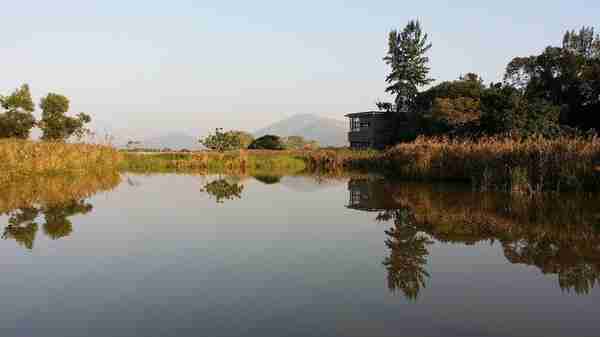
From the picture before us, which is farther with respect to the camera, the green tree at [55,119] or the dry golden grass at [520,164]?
the green tree at [55,119]

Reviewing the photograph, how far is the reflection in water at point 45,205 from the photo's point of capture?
9758mm

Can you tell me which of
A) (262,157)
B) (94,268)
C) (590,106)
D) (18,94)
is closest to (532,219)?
(94,268)

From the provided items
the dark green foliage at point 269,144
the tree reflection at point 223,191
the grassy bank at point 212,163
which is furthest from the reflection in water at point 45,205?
the dark green foliage at point 269,144

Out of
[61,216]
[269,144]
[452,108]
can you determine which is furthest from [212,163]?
[61,216]

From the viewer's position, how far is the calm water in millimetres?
4965

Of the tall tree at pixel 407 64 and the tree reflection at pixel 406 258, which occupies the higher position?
the tall tree at pixel 407 64

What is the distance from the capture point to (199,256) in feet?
26.0

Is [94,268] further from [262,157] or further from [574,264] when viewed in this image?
[262,157]

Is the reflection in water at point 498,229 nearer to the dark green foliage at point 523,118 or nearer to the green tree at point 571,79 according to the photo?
the dark green foliage at point 523,118

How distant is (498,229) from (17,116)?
1979 inches

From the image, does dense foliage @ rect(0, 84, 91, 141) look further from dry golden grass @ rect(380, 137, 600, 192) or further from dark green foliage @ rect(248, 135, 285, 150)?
dry golden grass @ rect(380, 137, 600, 192)

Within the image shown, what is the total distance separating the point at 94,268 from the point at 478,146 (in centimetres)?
1838

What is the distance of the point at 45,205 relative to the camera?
13320 mm

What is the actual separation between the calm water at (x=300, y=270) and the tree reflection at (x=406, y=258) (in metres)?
0.03
